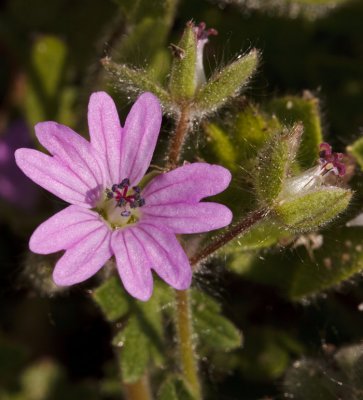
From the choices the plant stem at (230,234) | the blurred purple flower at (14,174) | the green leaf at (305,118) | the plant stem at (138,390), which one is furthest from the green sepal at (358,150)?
the blurred purple flower at (14,174)

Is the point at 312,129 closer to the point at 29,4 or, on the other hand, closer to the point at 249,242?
the point at 249,242

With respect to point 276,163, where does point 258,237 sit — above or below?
below

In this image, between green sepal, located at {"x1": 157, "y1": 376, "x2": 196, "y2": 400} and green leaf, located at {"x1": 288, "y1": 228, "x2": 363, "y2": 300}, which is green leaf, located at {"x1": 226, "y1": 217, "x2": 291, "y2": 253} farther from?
green sepal, located at {"x1": 157, "y1": 376, "x2": 196, "y2": 400}

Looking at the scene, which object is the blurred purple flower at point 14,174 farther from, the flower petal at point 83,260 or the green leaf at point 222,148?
the flower petal at point 83,260

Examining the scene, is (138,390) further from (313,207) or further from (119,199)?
(313,207)

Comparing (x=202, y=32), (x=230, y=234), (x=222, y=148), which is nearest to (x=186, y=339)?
(x=230, y=234)

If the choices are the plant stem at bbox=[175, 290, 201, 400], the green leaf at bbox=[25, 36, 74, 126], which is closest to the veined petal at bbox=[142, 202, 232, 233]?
the plant stem at bbox=[175, 290, 201, 400]
